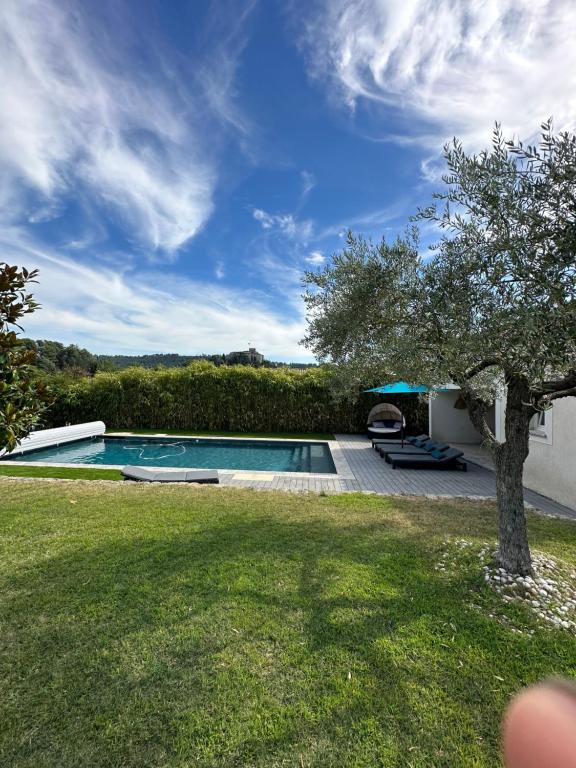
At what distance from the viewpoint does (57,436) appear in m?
17.4

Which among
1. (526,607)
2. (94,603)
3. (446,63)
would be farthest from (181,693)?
(446,63)

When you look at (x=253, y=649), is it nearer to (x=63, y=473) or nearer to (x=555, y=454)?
(x=555, y=454)

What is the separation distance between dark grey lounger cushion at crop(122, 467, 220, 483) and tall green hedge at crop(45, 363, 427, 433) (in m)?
10.9

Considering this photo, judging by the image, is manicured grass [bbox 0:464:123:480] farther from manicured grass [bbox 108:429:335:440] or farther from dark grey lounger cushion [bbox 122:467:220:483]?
manicured grass [bbox 108:429:335:440]

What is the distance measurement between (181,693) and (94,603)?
1.79m

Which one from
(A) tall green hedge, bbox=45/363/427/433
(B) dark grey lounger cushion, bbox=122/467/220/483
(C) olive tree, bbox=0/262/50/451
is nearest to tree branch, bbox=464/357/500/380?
(C) olive tree, bbox=0/262/50/451

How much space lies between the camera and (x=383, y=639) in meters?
3.65

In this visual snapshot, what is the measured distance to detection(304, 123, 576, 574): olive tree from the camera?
3467 millimetres

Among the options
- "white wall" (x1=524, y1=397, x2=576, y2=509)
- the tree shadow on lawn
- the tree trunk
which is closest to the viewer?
the tree shadow on lawn

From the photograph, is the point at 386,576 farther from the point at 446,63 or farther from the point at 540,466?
the point at 446,63

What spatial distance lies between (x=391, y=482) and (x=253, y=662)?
8.05 metres

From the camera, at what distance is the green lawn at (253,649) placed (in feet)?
8.59

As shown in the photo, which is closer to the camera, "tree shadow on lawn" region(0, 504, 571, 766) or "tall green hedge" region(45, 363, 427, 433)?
"tree shadow on lawn" region(0, 504, 571, 766)

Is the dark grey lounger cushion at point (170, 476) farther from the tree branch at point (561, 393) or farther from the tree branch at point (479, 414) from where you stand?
the tree branch at point (561, 393)
